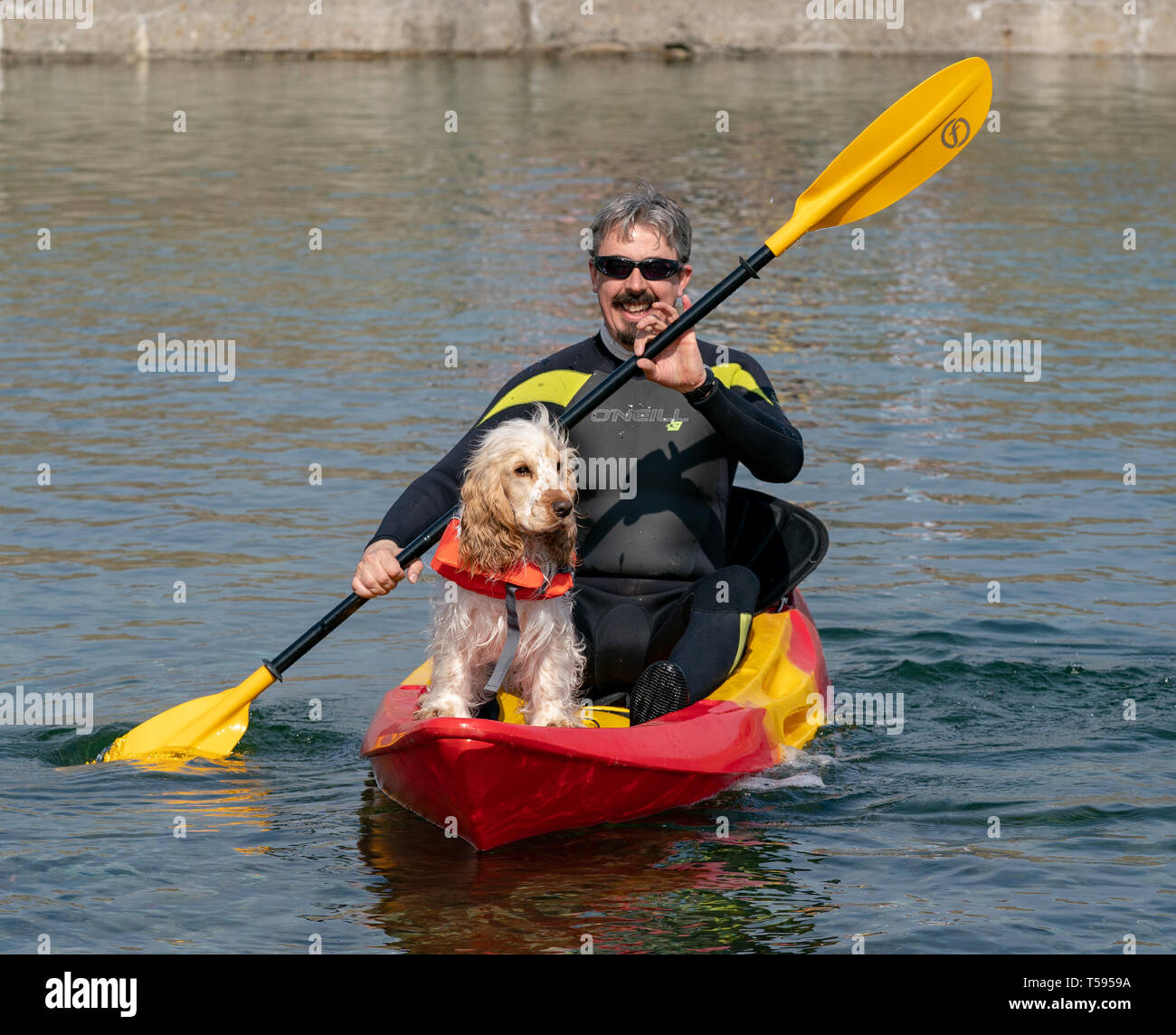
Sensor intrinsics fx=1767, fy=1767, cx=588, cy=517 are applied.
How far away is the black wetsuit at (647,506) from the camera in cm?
588

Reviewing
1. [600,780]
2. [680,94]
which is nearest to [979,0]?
[680,94]

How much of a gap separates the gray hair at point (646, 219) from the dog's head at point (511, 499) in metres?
0.97

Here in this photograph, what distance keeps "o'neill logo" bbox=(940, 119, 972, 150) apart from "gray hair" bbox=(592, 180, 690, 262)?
150cm

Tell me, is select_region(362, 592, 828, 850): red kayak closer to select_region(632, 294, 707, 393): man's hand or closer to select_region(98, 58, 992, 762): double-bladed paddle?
select_region(98, 58, 992, 762): double-bladed paddle

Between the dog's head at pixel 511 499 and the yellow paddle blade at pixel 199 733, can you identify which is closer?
the dog's head at pixel 511 499

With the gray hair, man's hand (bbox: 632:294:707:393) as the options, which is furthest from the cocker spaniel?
the gray hair

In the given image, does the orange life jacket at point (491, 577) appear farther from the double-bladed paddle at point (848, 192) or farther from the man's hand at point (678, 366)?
the double-bladed paddle at point (848, 192)

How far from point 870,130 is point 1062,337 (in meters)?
6.94

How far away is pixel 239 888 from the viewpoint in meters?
5.38

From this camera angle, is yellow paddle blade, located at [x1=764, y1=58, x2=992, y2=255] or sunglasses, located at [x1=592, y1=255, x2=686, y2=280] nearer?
sunglasses, located at [x1=592, y1=255, x2=686, y2=280]

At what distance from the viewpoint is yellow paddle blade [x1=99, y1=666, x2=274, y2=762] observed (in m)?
6.48

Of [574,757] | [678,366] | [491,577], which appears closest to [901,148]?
[678,366]

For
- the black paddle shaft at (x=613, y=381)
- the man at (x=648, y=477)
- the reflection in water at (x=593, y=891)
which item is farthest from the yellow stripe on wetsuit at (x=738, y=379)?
the reflection in water at (x=593, y=891)
